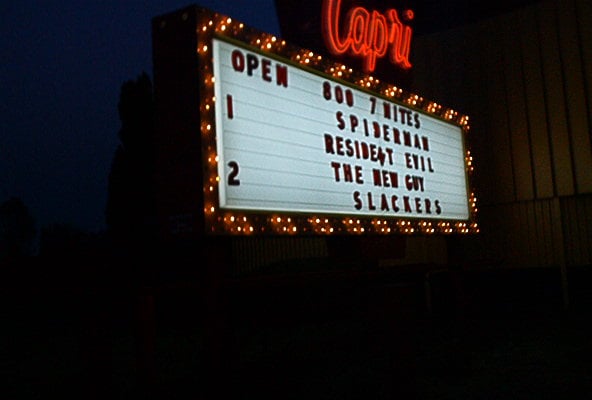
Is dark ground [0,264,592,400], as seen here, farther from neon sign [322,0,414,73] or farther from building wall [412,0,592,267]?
neon sign [322,0,414,73]

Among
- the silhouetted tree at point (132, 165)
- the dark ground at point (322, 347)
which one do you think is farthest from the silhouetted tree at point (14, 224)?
the dark ground at point (322, 347)

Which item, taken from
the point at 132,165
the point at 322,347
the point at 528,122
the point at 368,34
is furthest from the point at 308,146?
the point at 132,165

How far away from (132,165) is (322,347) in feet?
67.9

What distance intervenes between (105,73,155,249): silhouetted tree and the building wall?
60.1 ft

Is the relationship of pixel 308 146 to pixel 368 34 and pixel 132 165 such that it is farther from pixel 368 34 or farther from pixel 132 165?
pixel 132 165

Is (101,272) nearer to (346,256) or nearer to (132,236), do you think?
(346,256)

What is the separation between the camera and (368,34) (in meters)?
8.48

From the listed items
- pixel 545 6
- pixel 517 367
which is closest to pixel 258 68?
pixel 517 367

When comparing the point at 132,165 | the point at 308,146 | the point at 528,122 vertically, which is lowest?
the point at 308,146

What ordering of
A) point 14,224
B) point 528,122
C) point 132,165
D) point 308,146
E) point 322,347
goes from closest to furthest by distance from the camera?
point 308,146 → point 322,347 → point 528,122 → point 132,165 → point 14,224

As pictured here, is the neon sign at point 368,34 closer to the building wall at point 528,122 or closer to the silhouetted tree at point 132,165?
the building wall at point 528,122

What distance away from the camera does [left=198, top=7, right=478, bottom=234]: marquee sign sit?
5383 mm

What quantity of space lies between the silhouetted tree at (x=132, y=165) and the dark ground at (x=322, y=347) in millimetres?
12628

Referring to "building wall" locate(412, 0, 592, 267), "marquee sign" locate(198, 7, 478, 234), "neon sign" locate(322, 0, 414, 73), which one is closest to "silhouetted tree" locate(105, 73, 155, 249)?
"building wall" locate(412, 0, 592, 267)
